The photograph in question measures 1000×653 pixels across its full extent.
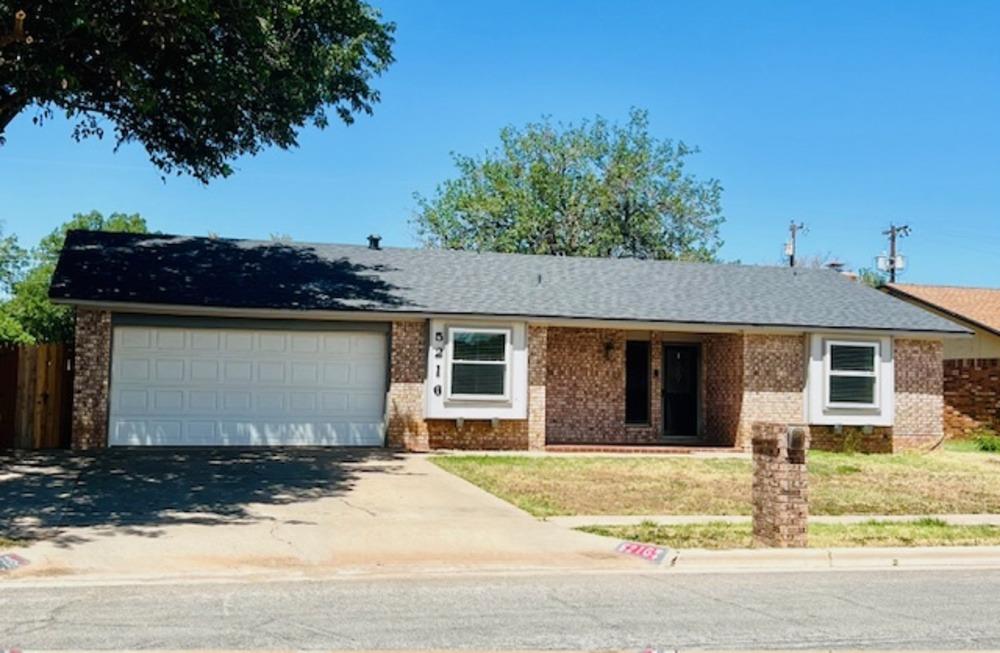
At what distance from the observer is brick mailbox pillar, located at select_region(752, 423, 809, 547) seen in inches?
394

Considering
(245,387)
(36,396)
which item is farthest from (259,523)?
(36,396)

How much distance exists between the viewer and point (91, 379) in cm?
1819

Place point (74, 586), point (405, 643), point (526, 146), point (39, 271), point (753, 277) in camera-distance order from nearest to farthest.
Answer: point (405, 643), point (74, 586), point (753, 277), point (526, 146), point (39, 271)

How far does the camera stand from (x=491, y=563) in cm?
945

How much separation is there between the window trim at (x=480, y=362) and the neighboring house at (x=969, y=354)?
13408 mm

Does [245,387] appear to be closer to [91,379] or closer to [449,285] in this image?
[91,379]

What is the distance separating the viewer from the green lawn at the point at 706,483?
515 inches

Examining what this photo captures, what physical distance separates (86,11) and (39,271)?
39.8 meters

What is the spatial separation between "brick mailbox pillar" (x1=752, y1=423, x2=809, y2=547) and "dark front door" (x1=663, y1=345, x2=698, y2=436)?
12.6 m

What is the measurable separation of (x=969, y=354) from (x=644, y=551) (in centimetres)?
2310

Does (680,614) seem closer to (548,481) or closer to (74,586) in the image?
(74,586)

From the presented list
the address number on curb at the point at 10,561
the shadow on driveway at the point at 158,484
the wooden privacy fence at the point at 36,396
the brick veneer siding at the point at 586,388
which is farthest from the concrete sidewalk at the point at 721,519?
the wooden privacy fence at the point at 36,396

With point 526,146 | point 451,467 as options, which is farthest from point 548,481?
point 526,146

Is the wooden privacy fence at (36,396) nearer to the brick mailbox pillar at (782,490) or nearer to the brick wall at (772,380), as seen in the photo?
the brick mailbox pillar at (782,490)
